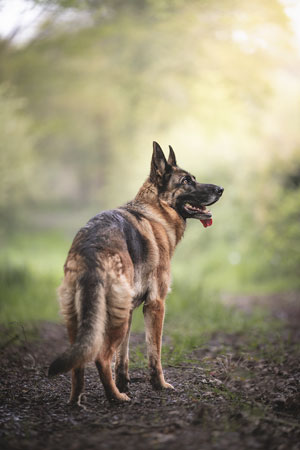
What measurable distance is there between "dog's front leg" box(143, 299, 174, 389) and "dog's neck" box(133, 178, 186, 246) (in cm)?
80

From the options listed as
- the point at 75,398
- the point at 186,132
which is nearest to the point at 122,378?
the point at 75,398

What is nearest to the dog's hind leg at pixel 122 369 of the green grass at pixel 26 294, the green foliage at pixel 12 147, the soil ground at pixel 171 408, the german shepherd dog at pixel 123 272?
the german shepherd dog at pixel 123 272

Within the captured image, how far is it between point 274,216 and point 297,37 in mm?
A: 4670

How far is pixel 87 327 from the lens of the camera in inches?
129

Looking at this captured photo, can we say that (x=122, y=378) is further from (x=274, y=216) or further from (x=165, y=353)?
(x=274, y=216)

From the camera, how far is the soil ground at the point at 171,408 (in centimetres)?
285

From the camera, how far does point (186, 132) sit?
19.8 m

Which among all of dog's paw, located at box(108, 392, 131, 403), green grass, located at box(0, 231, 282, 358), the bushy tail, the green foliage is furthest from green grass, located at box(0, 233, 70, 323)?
the bushy tail

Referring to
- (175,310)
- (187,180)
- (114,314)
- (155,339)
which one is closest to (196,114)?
(175,310)

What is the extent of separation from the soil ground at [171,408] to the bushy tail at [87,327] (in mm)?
455

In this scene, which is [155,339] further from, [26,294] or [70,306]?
[26,294]

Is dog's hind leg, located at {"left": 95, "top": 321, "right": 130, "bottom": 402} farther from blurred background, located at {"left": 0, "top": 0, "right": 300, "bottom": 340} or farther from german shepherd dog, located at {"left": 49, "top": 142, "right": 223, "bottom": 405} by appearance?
blurred background, located at {"left": 0, "top": 0, "right": 300, "bottom": 340}

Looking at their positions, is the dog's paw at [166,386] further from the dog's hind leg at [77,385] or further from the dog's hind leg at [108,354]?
the dog's hind leg at [77,385]

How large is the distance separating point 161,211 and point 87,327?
1.81 meters
